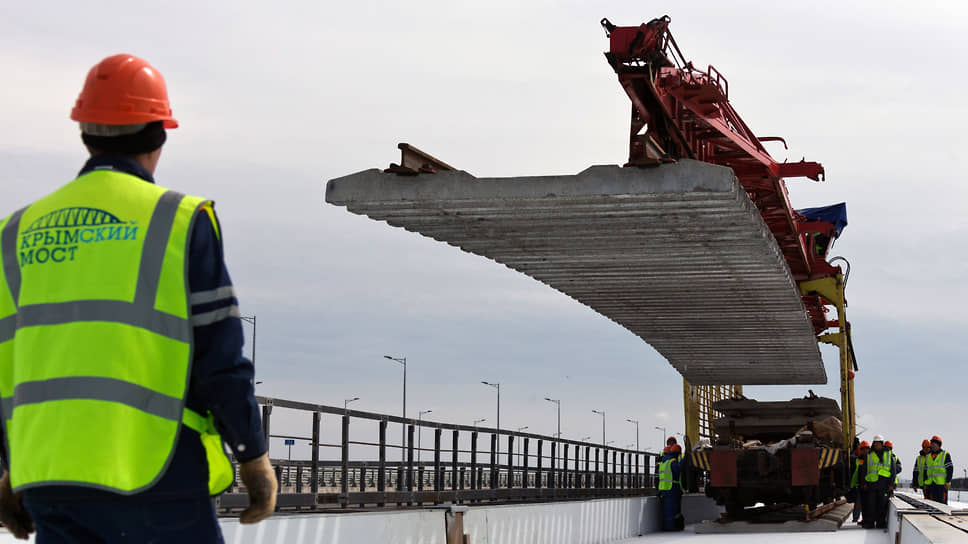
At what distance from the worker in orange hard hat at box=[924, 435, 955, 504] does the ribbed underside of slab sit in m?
6.63

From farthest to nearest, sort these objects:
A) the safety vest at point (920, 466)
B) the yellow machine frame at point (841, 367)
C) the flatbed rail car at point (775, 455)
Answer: the safety vest at point (920, 466)
the yellow machine frame at point (841, 367)
the flatbed rail car at point (775, 455)

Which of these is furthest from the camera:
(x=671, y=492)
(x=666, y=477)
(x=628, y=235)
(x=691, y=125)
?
(x=671, y=492)

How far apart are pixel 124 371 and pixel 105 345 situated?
0.08 m

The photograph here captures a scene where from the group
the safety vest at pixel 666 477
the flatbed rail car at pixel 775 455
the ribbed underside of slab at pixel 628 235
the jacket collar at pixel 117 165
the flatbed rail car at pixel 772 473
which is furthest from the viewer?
the safety vest at pixel 666 477

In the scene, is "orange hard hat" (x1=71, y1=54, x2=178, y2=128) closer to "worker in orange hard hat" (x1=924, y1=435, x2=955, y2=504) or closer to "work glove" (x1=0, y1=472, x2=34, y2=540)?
"work glove" (x1=0, y1=472, x2=34, y2=540)

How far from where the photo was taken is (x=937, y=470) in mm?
26328

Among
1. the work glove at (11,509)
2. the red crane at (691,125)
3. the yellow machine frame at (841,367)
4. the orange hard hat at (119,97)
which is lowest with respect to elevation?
the work glove at (11,509)

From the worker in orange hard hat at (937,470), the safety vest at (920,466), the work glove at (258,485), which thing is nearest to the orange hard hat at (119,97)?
the work glove at (258,485)

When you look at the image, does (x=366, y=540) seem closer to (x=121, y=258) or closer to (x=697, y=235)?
(x=121, y=258)

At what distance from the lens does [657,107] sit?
17422mm

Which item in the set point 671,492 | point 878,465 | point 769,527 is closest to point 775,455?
point 769,527

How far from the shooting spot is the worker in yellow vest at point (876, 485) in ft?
66.6

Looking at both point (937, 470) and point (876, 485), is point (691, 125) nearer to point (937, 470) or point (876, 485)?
point (876, 485)

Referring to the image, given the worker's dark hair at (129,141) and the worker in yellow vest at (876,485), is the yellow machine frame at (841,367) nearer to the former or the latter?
the worker in yellow vest at (876,485)
